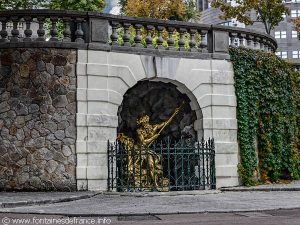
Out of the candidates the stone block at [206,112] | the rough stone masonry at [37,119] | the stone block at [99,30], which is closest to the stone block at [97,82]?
the rough stone masonry at [37,119]

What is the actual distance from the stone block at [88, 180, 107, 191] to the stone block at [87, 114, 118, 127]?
1.56m

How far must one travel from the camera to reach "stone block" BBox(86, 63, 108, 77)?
44.8ft

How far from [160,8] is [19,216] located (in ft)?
88.3

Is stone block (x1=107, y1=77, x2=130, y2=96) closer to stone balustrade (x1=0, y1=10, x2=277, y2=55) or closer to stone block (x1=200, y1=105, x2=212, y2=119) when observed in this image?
stone balustrade (x1=0, y1=10, x2=277, y2=55)

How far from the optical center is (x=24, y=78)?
44.0 ft

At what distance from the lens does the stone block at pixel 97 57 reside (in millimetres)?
13742

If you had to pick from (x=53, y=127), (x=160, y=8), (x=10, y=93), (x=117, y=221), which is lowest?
(x=117, y=221)

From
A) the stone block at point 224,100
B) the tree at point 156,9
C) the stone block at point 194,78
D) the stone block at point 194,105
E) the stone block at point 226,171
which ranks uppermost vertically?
the tree at point 156,9

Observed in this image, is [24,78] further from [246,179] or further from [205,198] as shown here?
[246,179]

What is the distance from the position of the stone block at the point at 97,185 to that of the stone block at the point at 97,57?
3.35 metres

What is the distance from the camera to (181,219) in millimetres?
8117

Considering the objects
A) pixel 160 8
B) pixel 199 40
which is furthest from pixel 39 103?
pixel 160 8

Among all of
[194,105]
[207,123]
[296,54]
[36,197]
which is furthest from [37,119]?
[296,54]

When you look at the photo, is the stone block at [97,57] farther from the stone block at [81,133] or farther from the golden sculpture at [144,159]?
the golden sculpture at [144,159]
